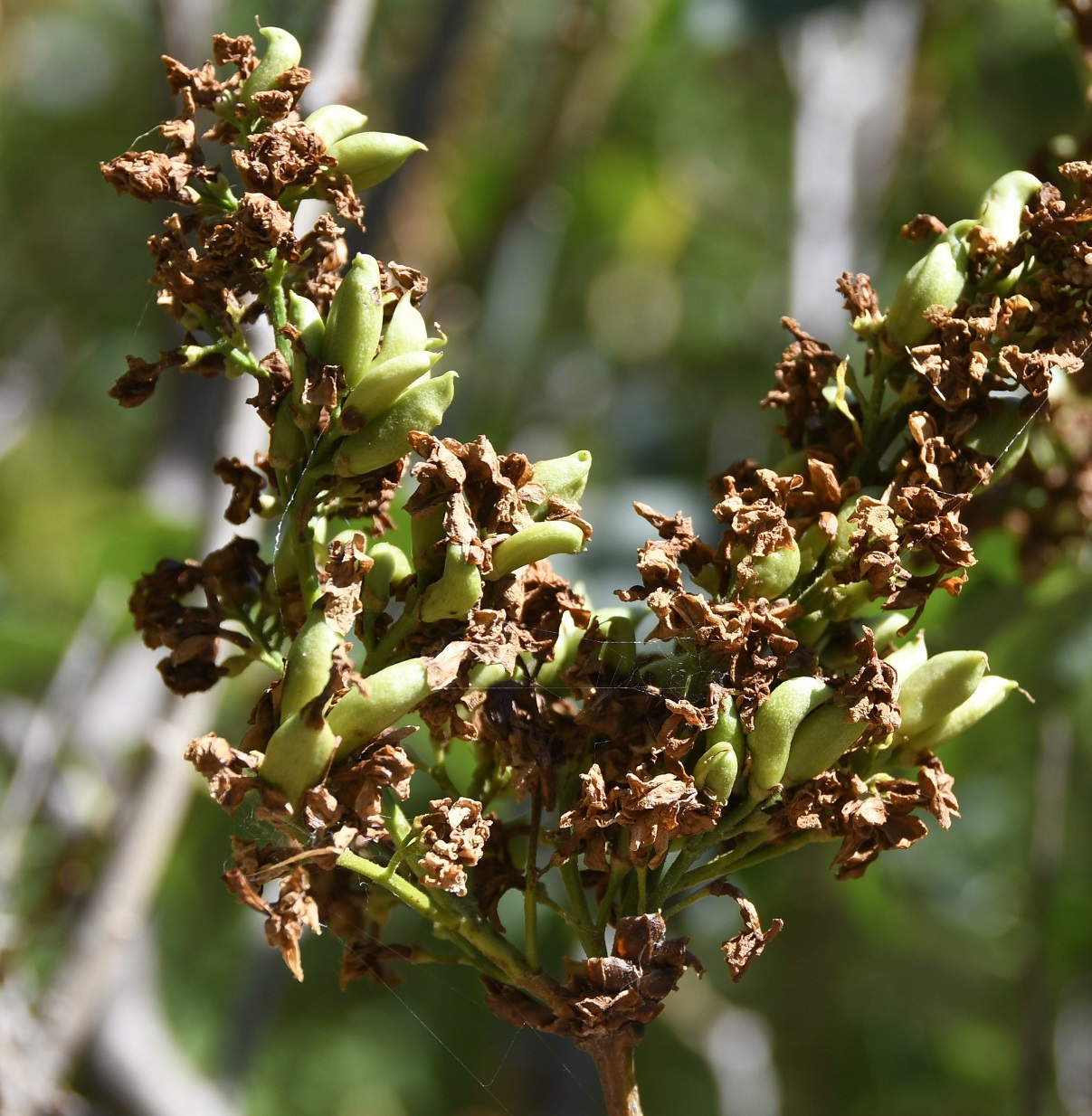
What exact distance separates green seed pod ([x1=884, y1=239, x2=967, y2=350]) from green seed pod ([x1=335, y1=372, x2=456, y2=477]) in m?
0.31

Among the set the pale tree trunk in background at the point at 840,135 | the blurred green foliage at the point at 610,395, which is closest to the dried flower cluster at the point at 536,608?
the blurred green foliage at the point at 610,395

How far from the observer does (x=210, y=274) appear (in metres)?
0.82

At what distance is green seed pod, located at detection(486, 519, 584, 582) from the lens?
2.55 feet

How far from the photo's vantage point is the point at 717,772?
777mm

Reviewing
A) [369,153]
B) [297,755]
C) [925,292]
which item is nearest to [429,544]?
[297,755]

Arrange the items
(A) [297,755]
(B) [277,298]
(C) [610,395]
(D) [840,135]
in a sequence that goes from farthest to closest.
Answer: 1. (C) [610,395]
2. (D) [840,135]
3. (B) [277,298]
4. (A) [297,755]

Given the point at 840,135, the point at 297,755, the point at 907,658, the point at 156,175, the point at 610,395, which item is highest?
the point at 840,135

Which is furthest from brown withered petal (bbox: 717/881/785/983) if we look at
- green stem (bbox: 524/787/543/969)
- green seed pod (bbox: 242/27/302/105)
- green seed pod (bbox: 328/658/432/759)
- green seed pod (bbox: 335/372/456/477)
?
green seed pod (bbox: 242/27/302/105)

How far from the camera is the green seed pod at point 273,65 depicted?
0.84 meters

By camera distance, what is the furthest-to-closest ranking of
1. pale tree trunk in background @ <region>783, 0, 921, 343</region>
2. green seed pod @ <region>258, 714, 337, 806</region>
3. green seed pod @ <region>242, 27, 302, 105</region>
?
pale tree trunk in background @ <region>783, 0, 921, 343</region>, green seed pod @ <region>242, 27, 302, 105</region>, green seed pod @ <region>258, 714, 337, 806</region>

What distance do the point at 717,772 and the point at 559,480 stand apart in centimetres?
20

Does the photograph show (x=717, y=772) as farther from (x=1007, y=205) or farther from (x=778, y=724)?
(x=1007, y=205)

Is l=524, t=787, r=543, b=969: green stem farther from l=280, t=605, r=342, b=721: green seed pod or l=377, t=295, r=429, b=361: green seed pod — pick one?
l=377, t=295, r=429, b=361: green seed pod

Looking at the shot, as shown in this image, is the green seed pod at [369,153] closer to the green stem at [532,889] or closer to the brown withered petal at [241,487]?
the brown withered petal at [241,487]
